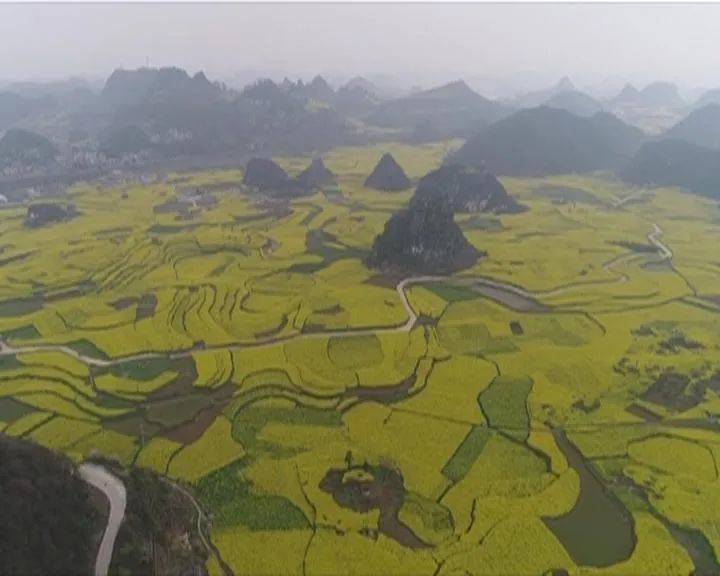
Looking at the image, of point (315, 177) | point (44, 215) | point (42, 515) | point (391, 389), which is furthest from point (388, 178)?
point (42, 515)

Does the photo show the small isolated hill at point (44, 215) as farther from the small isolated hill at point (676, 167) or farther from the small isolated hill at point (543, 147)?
the small isolated hill at point (676, 167)

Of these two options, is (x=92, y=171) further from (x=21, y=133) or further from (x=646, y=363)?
(x=646, y=363)

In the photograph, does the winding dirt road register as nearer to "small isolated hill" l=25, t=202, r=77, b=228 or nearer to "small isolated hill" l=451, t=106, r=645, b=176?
"small isolated hill" l=25, t=202, r=77, b=228

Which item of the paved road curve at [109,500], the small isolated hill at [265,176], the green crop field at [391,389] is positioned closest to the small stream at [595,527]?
the green crop field at [391,389]

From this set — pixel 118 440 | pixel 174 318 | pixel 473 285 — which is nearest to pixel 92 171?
pixel 174 318

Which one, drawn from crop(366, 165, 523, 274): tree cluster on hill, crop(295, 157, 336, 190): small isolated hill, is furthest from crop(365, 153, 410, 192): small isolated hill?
crop(366, 165, 523, 274): tree cluster on hill

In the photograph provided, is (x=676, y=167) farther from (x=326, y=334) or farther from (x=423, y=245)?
(x=326, y=334)
